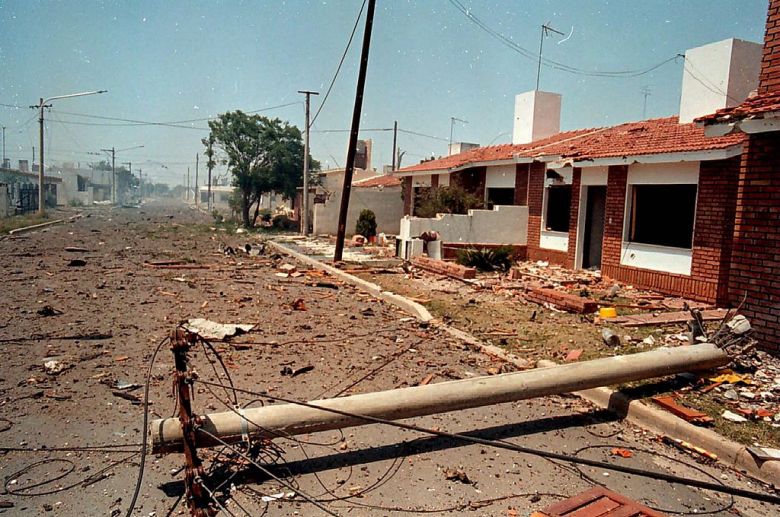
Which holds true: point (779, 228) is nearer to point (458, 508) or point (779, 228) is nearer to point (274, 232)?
point (458, 508)

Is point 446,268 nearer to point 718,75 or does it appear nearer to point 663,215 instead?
point 663,215

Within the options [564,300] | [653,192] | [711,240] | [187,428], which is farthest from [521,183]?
[187,428]

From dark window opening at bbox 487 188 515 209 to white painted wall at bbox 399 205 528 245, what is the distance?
1678 millimetres

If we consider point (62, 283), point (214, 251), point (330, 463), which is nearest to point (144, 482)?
point (330, 463)

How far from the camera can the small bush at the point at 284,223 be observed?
39.8m

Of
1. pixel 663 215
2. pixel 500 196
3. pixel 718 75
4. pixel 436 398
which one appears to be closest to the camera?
pixel 436 398

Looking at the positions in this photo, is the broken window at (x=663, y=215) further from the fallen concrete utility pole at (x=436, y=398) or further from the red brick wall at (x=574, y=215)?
the fallen concrete utility pole at (x=436, y=398)

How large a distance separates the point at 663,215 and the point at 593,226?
3.23 metres

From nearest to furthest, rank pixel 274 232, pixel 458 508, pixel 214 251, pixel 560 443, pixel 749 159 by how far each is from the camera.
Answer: pixel 458 508
pixel 560 443
pixel 749 159
pixel 214 251
pixel 274 232

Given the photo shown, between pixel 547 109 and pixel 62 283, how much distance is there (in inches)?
756

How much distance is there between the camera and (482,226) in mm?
18406

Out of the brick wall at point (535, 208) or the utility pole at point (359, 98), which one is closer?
the utility pole at point (359, 98)

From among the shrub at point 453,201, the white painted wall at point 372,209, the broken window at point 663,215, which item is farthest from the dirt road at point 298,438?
the white painted wall at point 372,209

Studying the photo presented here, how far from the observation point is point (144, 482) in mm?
3953
